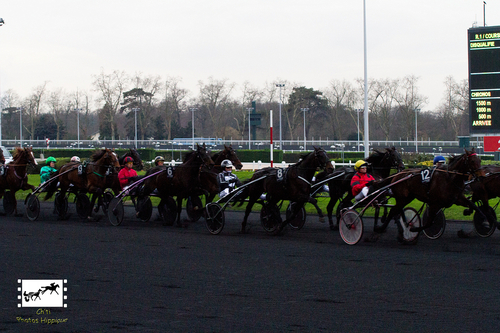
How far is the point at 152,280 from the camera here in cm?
650

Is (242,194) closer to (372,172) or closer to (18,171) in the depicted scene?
(372,172)

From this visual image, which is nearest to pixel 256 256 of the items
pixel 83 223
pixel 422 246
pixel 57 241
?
pixel 422 246

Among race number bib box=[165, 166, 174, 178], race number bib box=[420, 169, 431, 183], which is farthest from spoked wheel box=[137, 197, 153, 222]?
race number bib box=[420, 169, 431, 183]

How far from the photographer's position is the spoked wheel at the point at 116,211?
39.5 ft

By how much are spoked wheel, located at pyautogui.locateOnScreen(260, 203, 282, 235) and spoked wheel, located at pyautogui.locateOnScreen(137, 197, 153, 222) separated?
117 inches

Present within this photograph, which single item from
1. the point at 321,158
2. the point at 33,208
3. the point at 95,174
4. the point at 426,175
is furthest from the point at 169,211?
the point at 426,175

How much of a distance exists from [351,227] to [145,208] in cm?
527

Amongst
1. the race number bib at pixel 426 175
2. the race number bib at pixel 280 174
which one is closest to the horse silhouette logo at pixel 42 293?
the race number bib at pixel 280 174

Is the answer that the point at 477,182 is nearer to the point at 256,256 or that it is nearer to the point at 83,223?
the point at 256,256

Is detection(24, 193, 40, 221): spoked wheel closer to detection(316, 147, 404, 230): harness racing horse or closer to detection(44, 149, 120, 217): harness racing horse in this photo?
detection(44, 149, 120, 217): harness racing horse

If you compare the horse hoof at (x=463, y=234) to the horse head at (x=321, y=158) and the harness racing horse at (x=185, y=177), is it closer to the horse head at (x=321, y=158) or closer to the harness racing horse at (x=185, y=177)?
the horse head at (x=321, y=158)

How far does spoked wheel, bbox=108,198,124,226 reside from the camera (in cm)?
1205

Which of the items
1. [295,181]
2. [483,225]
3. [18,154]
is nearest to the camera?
[483,225]

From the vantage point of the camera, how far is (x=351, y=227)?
8953 mm
